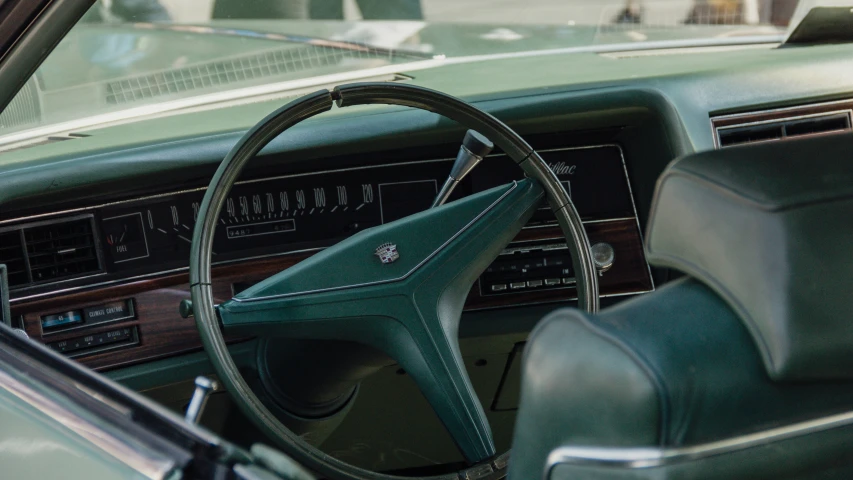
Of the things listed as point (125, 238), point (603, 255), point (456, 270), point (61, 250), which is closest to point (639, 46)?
point (603, 255)

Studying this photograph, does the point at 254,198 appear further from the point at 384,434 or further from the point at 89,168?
the point at 384,434

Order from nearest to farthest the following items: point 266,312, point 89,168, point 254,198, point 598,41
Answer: point 266,312 → point 89,168 → point 254,198 → point 598,41

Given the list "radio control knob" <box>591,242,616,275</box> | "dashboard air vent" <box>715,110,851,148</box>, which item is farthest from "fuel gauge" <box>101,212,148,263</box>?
"dashboard air vent" <box>715,110,851,148</box>

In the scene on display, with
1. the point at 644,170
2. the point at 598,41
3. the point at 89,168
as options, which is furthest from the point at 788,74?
the point at 89,168

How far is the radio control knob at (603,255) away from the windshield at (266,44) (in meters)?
0.69

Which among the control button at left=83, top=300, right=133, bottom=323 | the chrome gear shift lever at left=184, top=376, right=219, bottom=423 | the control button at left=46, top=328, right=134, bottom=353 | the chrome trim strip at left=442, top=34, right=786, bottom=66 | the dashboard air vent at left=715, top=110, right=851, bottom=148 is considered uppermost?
the chrome trim strip at left=442, top=34, right=786, bottom=66

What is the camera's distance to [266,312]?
69.6 inches

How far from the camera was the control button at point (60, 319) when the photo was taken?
2096 millimetres

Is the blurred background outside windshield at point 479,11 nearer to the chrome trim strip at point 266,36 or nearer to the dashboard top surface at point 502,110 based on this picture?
the chrome trim strip at point 266,36

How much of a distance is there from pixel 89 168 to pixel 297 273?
0.58 metres

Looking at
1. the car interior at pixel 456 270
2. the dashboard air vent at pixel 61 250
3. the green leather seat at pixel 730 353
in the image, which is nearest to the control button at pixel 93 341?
the car interior at pixel 456 270

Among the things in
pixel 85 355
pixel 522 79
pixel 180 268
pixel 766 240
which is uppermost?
pixel 522 79

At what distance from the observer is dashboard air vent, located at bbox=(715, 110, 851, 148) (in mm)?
2551

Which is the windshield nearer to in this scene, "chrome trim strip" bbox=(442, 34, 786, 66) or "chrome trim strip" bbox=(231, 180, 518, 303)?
"chrome trim strip" bbox=(442, 34, 786, 66)
